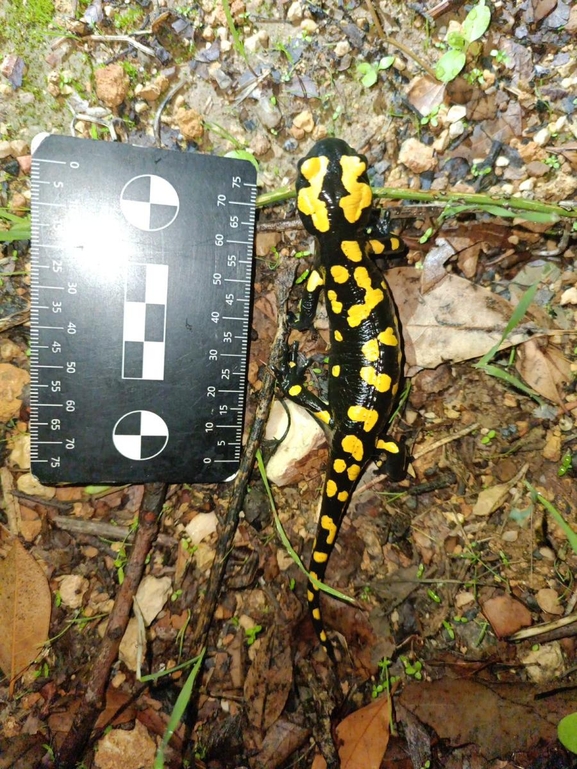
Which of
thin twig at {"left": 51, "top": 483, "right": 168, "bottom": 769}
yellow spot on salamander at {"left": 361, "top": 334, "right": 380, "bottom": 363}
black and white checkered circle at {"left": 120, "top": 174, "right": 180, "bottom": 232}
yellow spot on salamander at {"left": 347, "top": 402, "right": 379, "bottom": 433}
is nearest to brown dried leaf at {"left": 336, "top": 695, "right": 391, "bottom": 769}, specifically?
thin twig at {"left": 51, "top": 483, "right": 168, "bottom": 769}

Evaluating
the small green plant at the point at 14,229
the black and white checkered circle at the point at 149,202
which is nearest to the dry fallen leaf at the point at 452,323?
the black and white checkered circle at the point at 149,202

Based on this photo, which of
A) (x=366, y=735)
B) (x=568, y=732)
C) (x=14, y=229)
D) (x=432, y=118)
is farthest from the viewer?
(x=432, y=118)

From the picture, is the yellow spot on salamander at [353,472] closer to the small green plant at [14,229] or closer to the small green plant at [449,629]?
the small green plant at [449,629]

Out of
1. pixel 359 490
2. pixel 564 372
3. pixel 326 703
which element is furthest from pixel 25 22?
pixel 326 703

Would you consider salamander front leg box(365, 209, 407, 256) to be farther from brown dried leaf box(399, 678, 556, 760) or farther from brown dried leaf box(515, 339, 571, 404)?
brown dried leaf box(399, 678, 556, 760)

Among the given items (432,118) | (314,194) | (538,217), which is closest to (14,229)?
(314,194)

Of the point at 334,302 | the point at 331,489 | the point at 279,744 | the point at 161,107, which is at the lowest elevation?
the point at 279,744

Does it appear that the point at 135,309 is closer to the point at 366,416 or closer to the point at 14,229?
the point at 14,229
